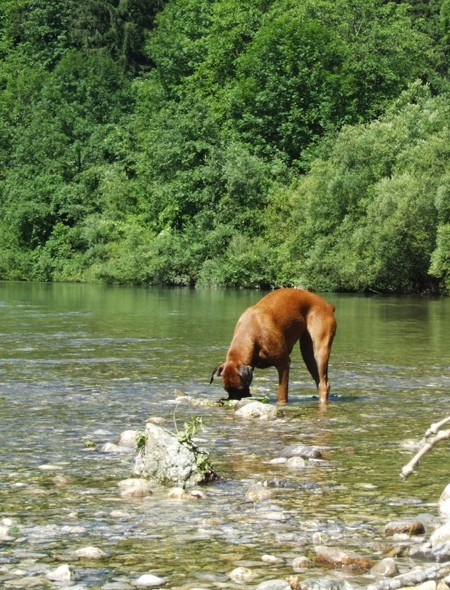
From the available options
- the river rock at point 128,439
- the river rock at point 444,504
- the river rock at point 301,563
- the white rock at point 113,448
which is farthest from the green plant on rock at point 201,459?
the river rock at point 301,563

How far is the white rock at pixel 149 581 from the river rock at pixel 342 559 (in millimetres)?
956

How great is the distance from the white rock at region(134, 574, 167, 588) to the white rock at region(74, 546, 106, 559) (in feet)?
1.73

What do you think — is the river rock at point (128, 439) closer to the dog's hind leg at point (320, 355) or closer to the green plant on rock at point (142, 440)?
the green plant on rock at point (142, 440)

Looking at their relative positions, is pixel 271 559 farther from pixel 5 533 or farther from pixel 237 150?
pixel 237 150

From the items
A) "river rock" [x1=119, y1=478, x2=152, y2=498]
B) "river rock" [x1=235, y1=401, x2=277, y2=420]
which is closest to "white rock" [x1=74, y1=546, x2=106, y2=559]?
"river rock" [x1=119, y1=478, x2=152, y2=498]

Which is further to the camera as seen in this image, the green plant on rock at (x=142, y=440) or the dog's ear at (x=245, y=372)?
the dog's ear at (x=245, y=372)

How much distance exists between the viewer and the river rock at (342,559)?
6277 mm

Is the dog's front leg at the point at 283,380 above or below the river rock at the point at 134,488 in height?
above

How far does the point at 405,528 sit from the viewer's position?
7008 millimetres

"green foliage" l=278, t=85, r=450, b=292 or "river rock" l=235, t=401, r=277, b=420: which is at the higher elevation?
"green foliage" l=278, t=85, r=450, b=292

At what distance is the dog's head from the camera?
43.2 ft

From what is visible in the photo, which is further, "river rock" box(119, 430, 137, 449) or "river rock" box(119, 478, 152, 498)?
"river rock" box(119, 430, 137, 449)

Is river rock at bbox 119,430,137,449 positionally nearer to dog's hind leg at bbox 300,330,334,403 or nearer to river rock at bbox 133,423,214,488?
river rock at bbox 133,423,214,488

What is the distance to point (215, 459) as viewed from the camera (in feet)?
32.0
